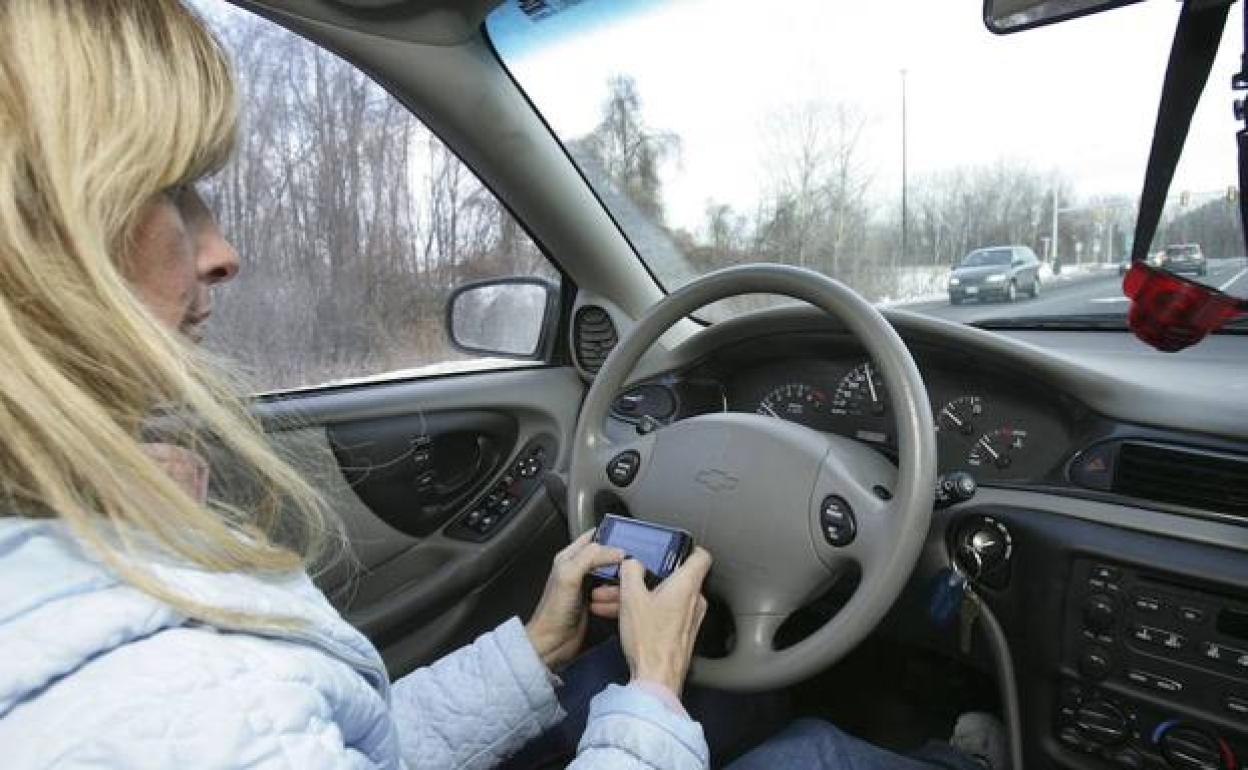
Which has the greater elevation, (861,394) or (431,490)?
(861,394)

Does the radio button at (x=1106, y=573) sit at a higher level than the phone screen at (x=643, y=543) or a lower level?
lower

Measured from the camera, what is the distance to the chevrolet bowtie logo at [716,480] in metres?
1.58

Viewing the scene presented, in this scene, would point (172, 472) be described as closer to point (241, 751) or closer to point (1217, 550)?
point (241, 751)

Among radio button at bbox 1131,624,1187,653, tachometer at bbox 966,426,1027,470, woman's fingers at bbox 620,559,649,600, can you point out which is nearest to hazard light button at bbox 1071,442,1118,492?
tachometer at bbox 966,426,1027,470

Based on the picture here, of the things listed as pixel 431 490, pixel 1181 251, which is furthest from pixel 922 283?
pixel 431 490

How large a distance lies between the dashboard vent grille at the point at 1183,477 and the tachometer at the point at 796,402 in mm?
657

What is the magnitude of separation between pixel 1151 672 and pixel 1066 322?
864 mm

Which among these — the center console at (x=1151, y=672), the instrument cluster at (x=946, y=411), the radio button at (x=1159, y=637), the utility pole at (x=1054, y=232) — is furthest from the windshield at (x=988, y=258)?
the radio button at (x=1159, y=637)

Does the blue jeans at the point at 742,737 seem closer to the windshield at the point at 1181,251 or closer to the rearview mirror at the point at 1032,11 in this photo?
the windshield at the point at 1181,251

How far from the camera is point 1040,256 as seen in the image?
76.4 inches

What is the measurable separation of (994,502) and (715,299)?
0.64 m

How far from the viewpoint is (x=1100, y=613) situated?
1.45 metres

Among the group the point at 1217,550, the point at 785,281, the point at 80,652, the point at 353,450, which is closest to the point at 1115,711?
the point at 1217,550

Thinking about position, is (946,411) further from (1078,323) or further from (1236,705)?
(1236,705)
